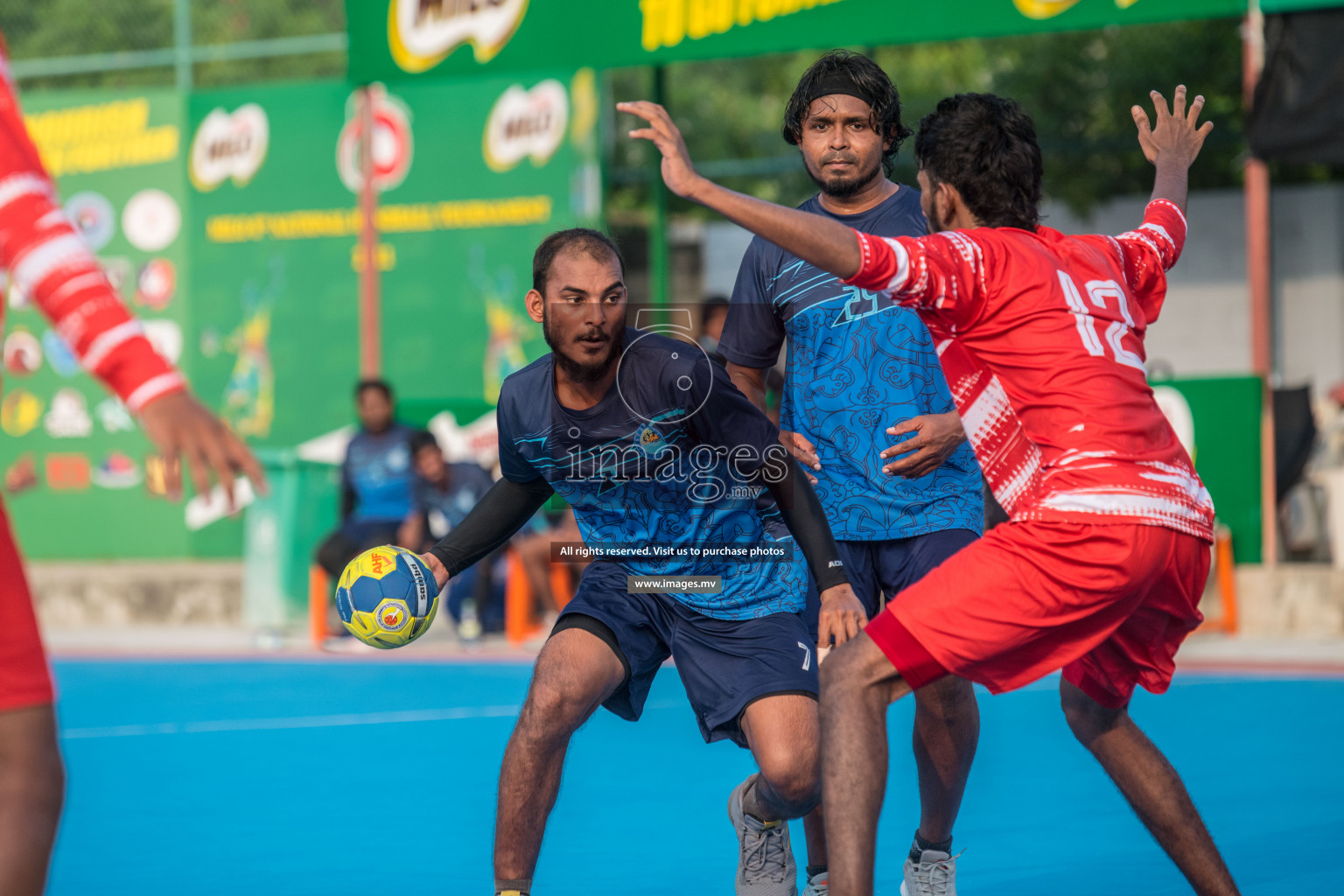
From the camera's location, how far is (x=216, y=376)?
52.9ft

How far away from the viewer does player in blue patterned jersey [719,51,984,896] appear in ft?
16.5

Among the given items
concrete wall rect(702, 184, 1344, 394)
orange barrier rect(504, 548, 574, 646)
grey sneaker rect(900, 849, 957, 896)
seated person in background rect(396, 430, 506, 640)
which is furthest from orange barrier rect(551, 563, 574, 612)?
grey sneaker rect(900, 849, 957, 896)

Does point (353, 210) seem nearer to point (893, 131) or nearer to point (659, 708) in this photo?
point (659, 708)

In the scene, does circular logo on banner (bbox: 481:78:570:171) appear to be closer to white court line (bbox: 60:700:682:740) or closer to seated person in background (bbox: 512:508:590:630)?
seated person in background (bbox: 512:508:590:630)

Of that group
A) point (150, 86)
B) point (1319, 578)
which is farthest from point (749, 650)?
point (150, 86)

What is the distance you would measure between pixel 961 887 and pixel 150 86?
13773mm

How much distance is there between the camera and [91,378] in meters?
16.2

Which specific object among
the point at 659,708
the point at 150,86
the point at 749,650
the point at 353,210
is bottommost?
the point at 659,708

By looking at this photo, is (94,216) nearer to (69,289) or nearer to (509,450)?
(509,450)

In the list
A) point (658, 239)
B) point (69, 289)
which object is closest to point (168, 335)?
Result: point (658, 239)

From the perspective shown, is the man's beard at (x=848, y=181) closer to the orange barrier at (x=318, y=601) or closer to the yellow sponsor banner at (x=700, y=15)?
the yellow sponsor banner at (x=700, y=15)

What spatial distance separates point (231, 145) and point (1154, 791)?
44.8 feet

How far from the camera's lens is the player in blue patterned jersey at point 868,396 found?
16.5ft

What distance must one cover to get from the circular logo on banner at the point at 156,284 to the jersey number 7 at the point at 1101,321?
13.5m
